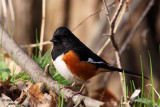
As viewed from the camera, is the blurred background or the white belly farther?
the blurred background

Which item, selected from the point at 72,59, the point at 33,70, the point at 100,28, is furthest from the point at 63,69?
the point at 100,28

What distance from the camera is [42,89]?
2.24m

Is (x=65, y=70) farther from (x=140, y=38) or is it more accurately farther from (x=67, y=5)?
(x=67, y=5)

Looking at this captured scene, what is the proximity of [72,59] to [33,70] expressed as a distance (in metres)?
0.35

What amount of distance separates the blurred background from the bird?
1.09 m

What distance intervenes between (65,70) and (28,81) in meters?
0.35

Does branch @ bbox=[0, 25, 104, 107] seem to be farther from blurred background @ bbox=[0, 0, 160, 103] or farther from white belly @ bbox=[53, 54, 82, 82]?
blurred background @ bbox=[0, 0, 160, 103]

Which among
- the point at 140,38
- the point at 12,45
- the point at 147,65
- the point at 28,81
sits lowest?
the point at 147,65

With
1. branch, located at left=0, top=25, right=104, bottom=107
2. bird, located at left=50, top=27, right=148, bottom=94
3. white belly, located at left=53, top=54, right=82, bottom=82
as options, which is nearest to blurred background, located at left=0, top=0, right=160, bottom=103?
branch, located at left=0, top=25, right=104, bottom=107

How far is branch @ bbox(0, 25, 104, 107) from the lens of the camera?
1.96 metres

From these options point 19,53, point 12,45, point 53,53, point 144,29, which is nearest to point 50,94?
point 53,53

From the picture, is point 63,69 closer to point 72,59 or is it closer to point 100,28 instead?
point 72,59

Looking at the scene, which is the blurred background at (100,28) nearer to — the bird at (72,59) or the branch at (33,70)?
the branch at (33,70)

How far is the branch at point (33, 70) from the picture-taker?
1955mm
